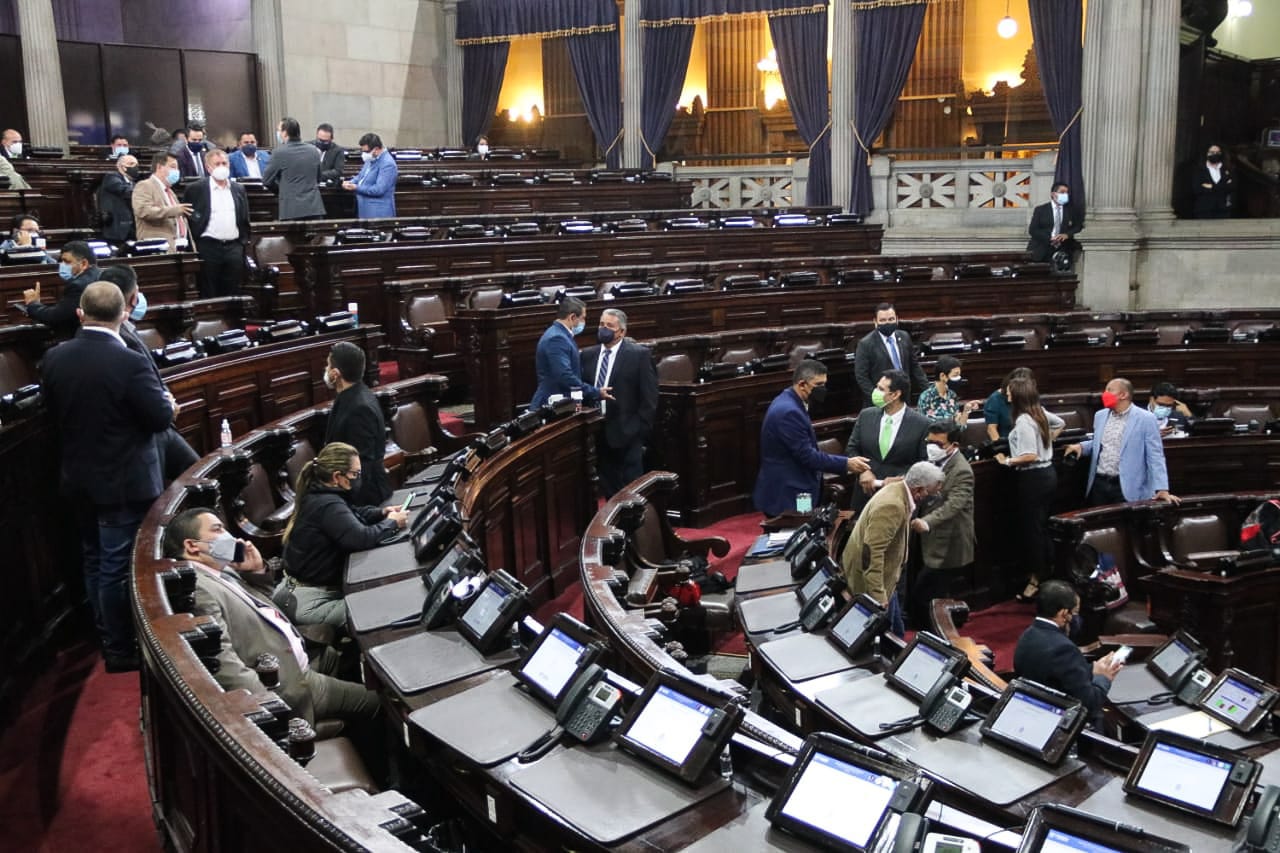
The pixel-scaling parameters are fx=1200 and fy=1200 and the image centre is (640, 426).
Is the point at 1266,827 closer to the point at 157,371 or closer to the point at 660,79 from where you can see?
the point at 157,371

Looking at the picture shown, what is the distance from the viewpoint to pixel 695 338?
816cm

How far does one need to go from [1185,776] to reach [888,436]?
11.7 feet

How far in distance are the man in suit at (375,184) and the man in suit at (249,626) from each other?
22.9ft

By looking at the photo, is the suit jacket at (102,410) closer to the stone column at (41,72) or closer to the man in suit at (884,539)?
the man in suit at (884,539)

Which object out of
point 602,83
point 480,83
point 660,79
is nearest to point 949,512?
point 660,79

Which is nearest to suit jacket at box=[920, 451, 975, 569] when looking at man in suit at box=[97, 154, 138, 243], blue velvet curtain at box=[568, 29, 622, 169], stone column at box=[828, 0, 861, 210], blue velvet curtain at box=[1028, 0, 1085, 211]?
man in suit at box=[97, 154, 138, 243]

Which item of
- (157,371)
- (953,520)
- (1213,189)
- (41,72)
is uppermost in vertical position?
(41,72)

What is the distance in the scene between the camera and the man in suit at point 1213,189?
39.5 ft

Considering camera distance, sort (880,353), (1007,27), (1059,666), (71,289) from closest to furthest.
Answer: (1059,666), (71,289), (880,353), (1007,27)

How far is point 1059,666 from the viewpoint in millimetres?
4027

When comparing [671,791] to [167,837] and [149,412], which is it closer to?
[167,837]

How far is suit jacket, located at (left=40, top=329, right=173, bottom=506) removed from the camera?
403cm

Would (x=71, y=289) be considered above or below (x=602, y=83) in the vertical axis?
below

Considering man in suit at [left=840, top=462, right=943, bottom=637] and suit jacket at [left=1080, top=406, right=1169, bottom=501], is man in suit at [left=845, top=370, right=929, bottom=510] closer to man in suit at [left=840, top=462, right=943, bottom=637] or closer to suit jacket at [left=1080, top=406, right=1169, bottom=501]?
man in suit at [left=840, top=462, right=943, bottom=637]
